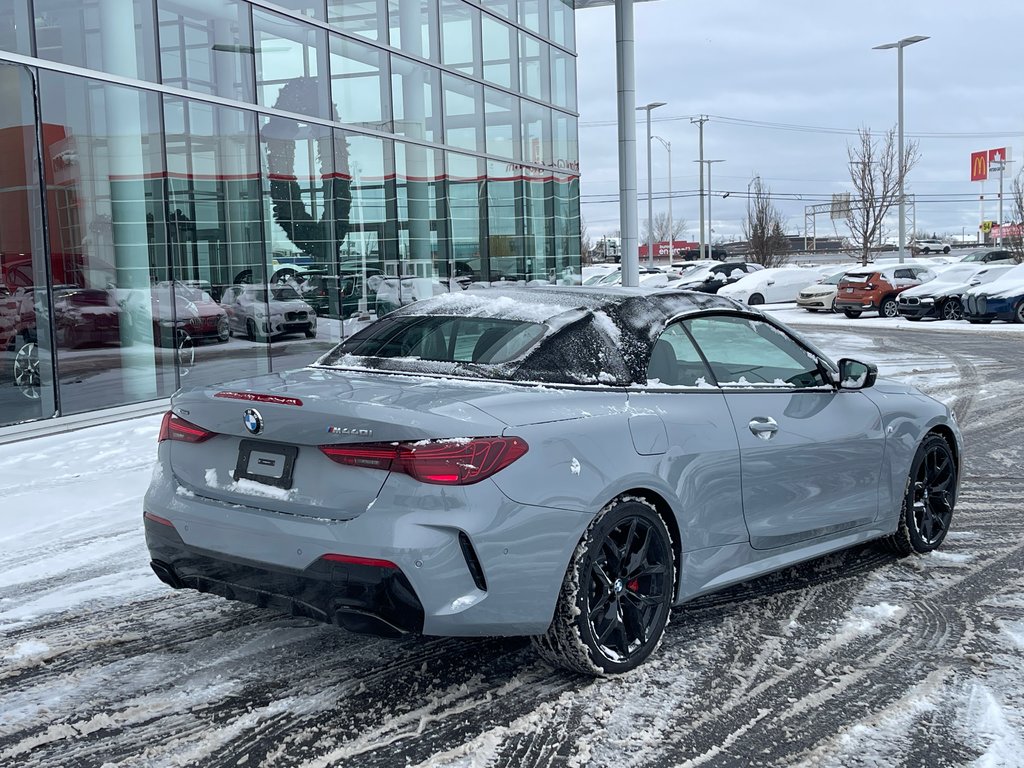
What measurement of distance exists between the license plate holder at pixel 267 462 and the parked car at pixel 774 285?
3472 centimetres

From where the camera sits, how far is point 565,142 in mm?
25156

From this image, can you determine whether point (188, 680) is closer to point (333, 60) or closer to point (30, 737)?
point (30, 737)

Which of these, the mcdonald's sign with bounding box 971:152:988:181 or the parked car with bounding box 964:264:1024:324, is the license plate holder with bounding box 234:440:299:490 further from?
the mcdonald's sign with bounding box 971:152:988:181

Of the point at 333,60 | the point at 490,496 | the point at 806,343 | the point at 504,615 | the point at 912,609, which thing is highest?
the point at 333,60

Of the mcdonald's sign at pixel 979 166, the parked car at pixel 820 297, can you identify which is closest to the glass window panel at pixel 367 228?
the parked car at pixel 820 297

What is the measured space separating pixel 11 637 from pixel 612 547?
2746 mm

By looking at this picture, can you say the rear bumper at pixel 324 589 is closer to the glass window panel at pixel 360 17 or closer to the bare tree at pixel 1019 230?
the glass window panel at pixel 360 17

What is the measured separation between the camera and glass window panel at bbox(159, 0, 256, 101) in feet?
44.2

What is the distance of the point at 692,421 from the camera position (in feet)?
14.9

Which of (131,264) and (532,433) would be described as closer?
(532,433)

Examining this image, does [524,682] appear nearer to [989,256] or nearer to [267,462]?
[267,462]

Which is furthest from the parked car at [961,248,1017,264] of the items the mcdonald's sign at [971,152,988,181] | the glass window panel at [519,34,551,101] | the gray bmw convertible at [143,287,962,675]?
the mcdonald's sign at [971,152,988,181]

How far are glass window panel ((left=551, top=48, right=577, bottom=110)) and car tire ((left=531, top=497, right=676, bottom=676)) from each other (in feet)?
69.6

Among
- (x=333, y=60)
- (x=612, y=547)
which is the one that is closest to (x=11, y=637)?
(x=612, y=547)
